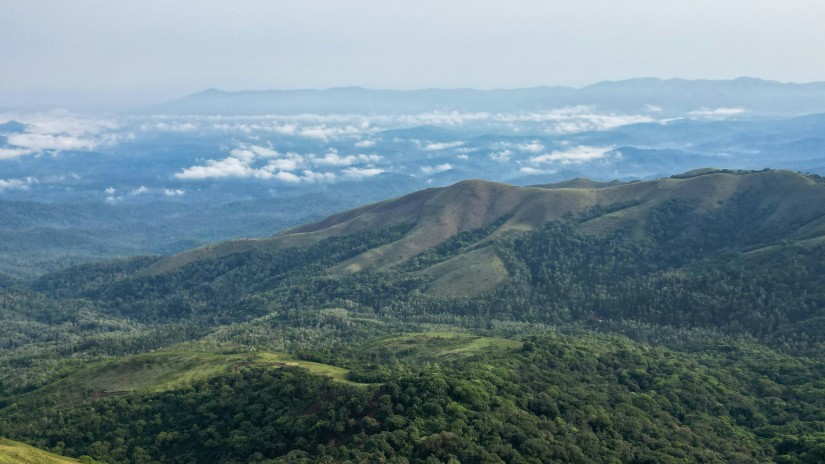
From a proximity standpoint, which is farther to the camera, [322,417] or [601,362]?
[601,362]

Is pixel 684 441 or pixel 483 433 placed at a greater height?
pixel 483 433

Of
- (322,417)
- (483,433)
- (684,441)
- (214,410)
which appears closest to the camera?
(483,433)

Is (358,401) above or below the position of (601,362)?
above

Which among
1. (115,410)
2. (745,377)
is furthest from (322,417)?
(745,377)

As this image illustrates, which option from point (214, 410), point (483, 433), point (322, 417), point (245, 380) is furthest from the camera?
point (245, 380)

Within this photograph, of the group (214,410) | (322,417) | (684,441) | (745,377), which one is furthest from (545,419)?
(745,377)

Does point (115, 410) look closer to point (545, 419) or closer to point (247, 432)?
point (247, 432)

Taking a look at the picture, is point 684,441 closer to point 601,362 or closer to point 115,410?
point 601,362

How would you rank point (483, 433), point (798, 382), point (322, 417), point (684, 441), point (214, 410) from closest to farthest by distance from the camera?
point (483, 433) → point (322, 417) → point (684, 441) → point (214, 410) → point (798, 382)

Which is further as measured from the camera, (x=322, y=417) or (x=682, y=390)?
(x=682, y=390)
